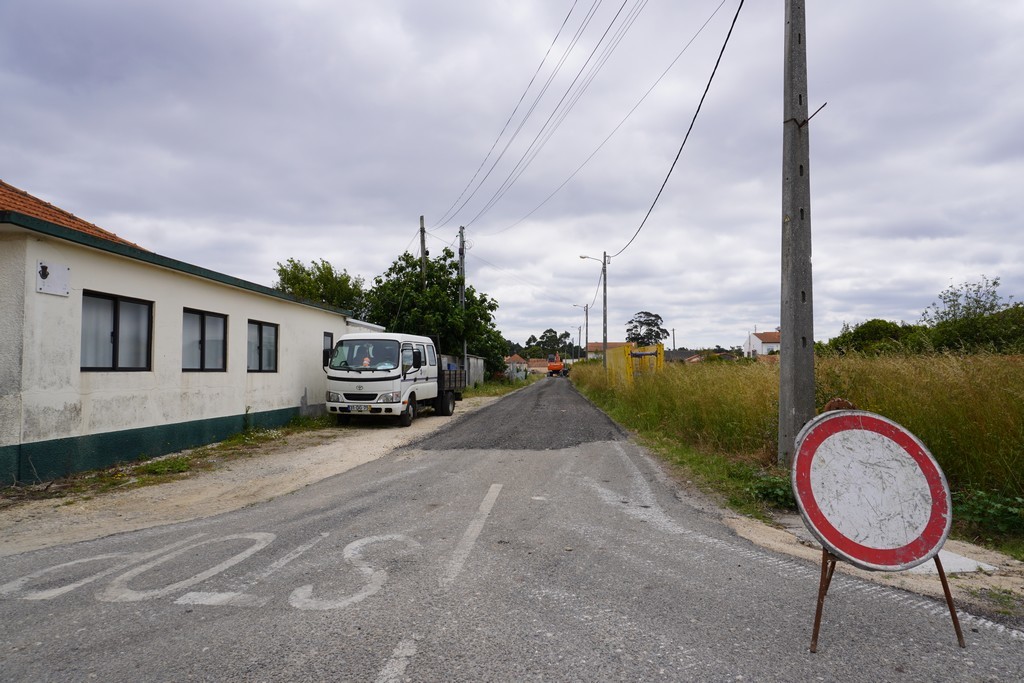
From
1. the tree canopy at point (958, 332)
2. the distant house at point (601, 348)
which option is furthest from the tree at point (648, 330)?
the tree canopy at point (958, 332)

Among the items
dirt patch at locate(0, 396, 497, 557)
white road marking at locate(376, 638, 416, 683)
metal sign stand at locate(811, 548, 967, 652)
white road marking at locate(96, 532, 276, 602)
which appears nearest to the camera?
white road marking at locate(376, 638, 416, 683)

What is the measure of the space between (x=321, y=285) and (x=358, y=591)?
150 ft

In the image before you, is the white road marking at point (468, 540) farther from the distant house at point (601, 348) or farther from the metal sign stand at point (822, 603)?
the distant house at point (601, 348)

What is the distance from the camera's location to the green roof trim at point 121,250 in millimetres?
7289

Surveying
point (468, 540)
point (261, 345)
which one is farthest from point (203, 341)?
point (468, 540)

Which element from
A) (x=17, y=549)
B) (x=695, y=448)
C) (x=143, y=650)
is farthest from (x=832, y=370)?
(x=17, y=549)

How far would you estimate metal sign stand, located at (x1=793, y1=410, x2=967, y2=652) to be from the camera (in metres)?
3.10

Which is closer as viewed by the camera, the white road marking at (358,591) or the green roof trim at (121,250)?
the white road marking at (358,591)

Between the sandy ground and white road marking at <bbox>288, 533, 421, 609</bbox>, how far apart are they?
A: 246 centimetres

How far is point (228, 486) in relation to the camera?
7820 mm

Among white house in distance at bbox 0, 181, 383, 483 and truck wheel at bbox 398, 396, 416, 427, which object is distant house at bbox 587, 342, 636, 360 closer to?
truck wheel at bbox 398, 396, 416, 427

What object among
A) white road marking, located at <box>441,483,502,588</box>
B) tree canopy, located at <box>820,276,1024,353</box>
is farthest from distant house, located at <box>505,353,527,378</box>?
white road marking, located at <box>441,483,502,588</box>

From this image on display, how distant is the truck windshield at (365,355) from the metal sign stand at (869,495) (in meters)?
11.9

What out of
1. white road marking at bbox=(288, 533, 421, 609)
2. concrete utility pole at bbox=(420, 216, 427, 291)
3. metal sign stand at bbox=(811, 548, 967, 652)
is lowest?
white road marking at bbox=(288, 533, 421, 609)
